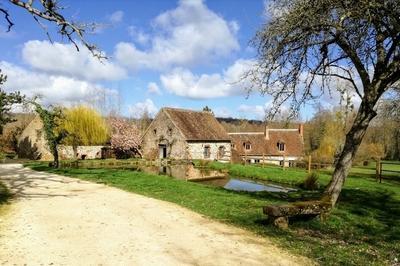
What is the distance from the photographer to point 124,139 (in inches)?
1821

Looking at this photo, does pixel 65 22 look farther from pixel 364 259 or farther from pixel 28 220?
pixel 364 259

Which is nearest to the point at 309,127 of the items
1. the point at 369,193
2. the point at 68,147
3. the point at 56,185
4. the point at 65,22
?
the point at 68,147

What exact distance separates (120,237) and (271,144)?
158 ft

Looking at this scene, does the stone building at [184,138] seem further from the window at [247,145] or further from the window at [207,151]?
the window at [247,145]

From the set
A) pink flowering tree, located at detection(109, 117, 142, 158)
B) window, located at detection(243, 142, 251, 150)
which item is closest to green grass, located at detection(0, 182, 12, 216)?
pink flowering tree, located at detection(109, 117, 142, 158)

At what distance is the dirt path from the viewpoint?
6840mm

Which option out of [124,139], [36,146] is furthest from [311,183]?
[36,146]

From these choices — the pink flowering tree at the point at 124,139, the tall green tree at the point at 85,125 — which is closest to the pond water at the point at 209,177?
the pink flowering tree at the point at 124,139

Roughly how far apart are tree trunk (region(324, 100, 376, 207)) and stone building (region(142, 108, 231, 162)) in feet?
105

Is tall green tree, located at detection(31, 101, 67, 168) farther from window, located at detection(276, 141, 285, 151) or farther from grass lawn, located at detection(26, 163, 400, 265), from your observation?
window, located at detection(276, 141, 285, 151)

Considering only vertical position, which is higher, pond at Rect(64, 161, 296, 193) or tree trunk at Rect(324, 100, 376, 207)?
tree trunk at Rect(324, 100, 376, 207)

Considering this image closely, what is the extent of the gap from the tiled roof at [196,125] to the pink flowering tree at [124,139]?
5.19 meters

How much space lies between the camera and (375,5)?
9.08 m

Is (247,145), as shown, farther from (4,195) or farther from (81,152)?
(4,195)
